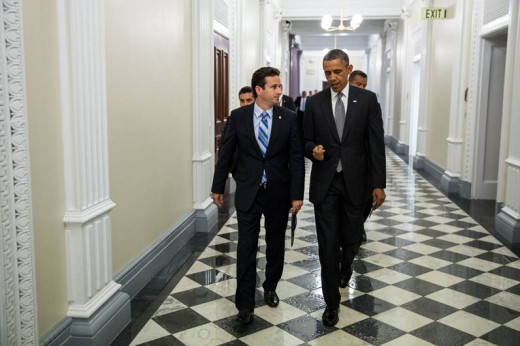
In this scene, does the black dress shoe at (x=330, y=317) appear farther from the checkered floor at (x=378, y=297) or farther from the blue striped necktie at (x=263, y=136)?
the blue striped necktie at (x=263, y=136)

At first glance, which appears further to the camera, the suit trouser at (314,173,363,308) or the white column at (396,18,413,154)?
the white column at (396,18,413,154)

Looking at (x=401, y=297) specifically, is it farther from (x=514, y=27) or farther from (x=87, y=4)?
(x=514, y=27)

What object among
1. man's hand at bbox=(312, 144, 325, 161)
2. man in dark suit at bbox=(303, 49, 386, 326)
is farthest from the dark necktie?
man's hand at bbox=(312, 144, 325, 161)

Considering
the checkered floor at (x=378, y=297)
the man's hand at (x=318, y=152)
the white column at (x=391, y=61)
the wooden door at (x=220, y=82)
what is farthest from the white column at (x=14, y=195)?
the white column at (x=391, y=61)

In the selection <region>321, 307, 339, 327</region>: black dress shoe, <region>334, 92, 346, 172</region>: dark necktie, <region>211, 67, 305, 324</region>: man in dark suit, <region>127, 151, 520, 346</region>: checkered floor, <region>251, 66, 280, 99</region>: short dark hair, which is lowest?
<region>127, 151, 520, 346</region>: checkered floor

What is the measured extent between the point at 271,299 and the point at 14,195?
7.04ft

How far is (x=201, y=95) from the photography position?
20.4 ft

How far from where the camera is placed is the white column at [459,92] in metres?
8.75

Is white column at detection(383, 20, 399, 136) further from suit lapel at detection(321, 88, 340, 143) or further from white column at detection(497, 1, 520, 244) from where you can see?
suit lapel at detection(321, 88, 340, 143)

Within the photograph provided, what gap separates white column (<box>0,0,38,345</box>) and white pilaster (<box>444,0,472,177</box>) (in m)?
7.79

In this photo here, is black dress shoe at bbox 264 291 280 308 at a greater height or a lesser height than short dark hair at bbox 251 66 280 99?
lesser

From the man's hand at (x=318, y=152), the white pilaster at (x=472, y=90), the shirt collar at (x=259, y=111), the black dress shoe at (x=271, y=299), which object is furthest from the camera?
the white pilaster at (x=472, y=90)

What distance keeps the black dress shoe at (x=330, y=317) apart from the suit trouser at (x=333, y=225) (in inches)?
1.4

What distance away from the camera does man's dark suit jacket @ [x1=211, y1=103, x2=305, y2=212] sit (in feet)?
12.0
